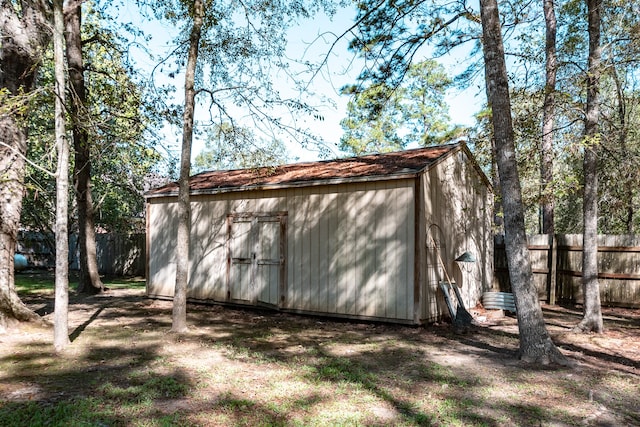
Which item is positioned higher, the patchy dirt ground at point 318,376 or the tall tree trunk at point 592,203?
the tall tree trunk at point 592,203

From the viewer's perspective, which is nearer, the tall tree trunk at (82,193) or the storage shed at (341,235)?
the storage shed at (341,235)

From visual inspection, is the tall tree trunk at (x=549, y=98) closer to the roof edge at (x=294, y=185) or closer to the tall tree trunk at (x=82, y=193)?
the roof edge at (x=294, y=185)

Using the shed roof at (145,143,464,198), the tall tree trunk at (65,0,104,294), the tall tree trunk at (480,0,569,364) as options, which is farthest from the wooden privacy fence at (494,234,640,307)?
the tall tree trunk at (65,0,104,294)

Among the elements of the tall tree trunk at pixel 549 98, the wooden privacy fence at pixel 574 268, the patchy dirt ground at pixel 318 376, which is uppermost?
the tall tree trunk at pixel 549 98

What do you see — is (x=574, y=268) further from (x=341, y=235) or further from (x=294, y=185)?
(x=294, y=185)

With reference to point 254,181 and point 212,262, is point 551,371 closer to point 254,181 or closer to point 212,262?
point 254,181

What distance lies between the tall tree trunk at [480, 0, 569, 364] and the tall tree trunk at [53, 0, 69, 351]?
18.1ft

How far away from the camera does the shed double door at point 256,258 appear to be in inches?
369

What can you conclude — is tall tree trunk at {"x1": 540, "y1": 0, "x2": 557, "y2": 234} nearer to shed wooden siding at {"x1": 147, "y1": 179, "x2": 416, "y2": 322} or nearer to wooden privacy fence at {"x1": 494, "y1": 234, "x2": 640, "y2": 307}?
wooden privacy fence at {"x1": 494, "y1": 234, "x2": 640, "y2": 307}

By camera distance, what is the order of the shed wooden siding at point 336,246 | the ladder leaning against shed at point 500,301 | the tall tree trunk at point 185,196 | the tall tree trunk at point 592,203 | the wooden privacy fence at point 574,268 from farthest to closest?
1. the wooden privacy fence at point 574,268
2. the ladder leaning against shed at point 500,301
3. the shed wooden siding at point 336,246
4. the tall tree trunk at point 592,203
5. the tall tree trunk at point 185,196

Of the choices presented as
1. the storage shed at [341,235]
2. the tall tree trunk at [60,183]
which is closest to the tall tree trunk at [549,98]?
the storage shed at [341,235]

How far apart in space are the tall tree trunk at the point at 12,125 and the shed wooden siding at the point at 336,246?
416cm

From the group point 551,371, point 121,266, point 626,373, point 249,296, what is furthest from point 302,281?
point 121,266

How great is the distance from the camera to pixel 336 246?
8594mm
